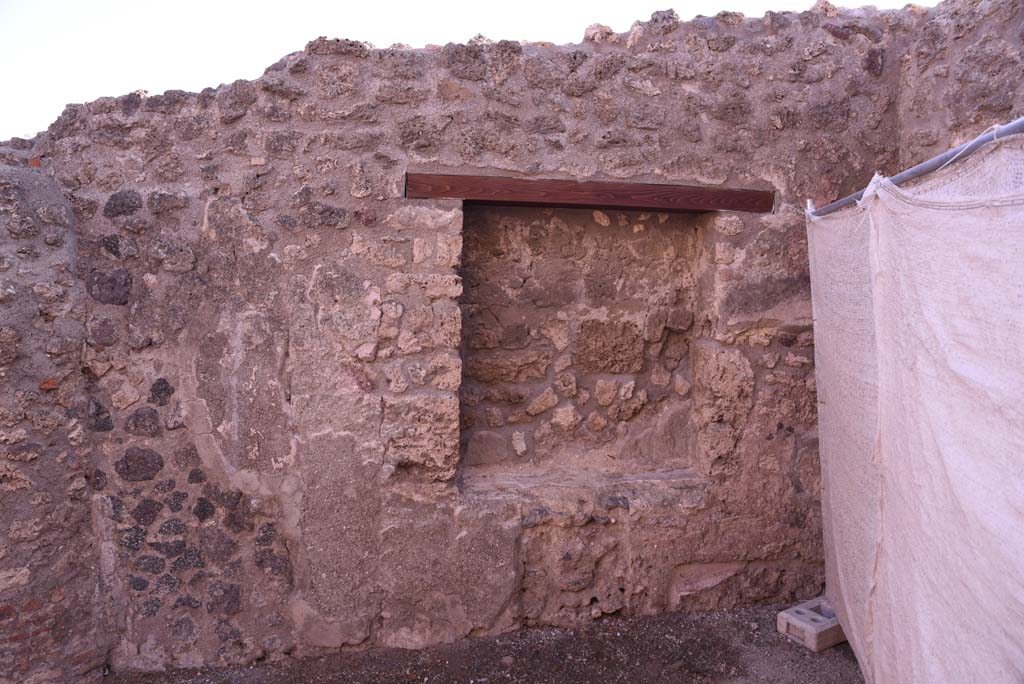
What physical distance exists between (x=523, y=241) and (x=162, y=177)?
53.9 inches

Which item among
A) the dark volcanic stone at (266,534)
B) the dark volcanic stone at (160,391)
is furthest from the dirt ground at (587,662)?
the dark volcanic stone at (160,391)

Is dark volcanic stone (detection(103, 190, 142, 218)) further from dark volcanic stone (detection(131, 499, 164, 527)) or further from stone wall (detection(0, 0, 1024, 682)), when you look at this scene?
dark volcanic stone (detection(131, 499, 164, 527))

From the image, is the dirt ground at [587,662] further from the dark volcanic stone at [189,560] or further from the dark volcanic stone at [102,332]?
the dark volcanic stone at [102,332]

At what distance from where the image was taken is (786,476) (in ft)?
10.2

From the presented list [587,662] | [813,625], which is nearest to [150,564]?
[587,662]

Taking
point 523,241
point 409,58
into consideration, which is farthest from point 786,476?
point 409,58

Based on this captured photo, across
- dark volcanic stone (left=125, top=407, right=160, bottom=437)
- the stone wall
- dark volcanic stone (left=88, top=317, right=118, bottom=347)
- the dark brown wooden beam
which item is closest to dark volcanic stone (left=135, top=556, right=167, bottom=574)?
the stone wall

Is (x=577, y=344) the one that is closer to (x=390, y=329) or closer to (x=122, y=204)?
(x=390, y=329)

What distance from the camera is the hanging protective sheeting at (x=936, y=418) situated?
1.37 metres

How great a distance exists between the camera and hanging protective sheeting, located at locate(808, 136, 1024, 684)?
1.37 metres

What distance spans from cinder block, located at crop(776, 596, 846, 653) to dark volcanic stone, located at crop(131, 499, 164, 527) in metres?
2.40

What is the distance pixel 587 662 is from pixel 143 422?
184 cm

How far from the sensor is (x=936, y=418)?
1.66 metres

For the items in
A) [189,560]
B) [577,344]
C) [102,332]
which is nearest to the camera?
[102,332]
